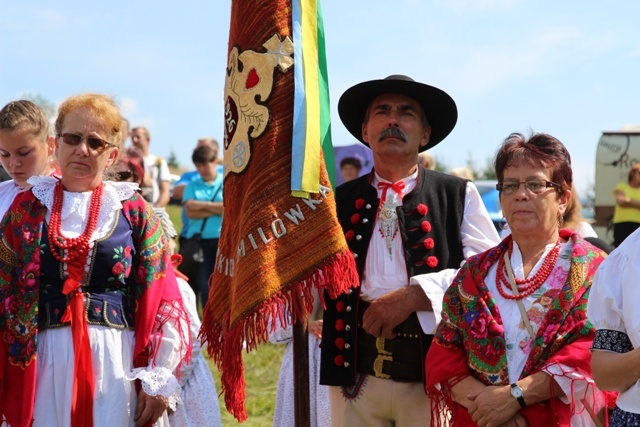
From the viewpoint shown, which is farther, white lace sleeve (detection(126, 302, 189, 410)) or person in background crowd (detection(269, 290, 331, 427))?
person in background crowd (detection(269, 290, 331, 427))

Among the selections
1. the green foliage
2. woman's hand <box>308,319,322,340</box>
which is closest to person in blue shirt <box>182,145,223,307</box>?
the green foliage

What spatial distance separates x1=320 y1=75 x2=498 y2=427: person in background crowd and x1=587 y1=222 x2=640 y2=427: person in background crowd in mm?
979

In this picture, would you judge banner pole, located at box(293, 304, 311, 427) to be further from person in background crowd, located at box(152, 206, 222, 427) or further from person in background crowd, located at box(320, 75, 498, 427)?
person in background crowd, located at box(152, 206, 222, 427)

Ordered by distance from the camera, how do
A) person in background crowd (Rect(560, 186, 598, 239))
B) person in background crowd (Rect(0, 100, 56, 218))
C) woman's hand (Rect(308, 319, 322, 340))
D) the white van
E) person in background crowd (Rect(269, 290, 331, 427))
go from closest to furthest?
person in background crowd (Rect(0, 100, 56, 218)) → woman's hand (Rect(308, 319, 322, 340)) → person in background crowd (Rect(269, 290, 331, 427)) → person in background crowd (Rect(560, 186, 598, 239)) → the white van

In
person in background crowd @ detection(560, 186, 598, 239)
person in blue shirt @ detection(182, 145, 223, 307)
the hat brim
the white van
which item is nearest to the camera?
the hat brim

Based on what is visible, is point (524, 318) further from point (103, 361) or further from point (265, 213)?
point (103, 361)

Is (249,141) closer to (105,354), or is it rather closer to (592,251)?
(105,354)

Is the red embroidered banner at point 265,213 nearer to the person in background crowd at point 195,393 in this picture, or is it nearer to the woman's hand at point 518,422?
the woman's hand at point 518,422

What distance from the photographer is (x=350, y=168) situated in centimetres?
966

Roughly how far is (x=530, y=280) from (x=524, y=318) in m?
0.15

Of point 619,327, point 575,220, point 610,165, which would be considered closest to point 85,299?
point 619,327

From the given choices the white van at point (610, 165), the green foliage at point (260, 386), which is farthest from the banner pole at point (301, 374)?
the white van at point (610, 165)

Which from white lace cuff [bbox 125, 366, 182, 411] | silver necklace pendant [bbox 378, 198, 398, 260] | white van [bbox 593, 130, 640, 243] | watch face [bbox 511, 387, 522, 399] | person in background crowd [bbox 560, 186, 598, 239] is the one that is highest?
white van [bbox 593, 130, 640, 243]

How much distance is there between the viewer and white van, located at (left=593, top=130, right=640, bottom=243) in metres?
13.3
